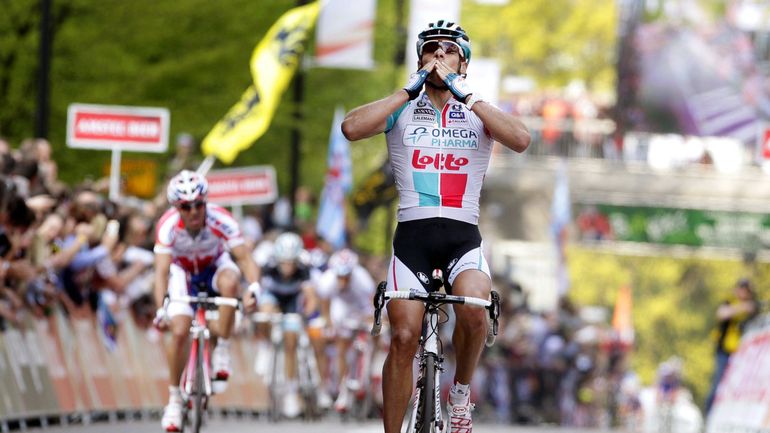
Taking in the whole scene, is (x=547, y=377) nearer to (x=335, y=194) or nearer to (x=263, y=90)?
(x=335, y=194)

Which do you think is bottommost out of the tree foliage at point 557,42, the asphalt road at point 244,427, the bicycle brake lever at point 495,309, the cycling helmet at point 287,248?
the asphalt road at point 244,427

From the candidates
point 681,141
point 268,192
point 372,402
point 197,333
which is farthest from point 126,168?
point 681,141

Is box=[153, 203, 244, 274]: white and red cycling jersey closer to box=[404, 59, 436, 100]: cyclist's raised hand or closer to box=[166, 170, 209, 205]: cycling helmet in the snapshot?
box=[166, 170, 209, 205]: cycling helmet

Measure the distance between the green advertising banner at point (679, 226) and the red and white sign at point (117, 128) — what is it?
44.2 metres

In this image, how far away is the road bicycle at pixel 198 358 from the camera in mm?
15773

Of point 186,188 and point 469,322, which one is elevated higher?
point 186,188

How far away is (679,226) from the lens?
223 ft

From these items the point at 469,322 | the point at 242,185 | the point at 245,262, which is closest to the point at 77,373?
the point at 245,262

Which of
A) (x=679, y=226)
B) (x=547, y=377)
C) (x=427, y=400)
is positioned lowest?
(x=427, y=400)

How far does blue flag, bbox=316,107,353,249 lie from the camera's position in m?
Answer: 34.5

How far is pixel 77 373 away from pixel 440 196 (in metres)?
8.08

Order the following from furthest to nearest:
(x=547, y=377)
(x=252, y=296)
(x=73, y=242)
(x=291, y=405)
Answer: (x=547, y=377), (x=291, y=405), (x=73, y=242), (x=252, y=296)

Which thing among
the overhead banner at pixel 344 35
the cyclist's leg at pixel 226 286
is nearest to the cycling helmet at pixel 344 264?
the overhead banner at pixel 344 35

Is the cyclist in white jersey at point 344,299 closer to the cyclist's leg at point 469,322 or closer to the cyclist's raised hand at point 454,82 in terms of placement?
the cyclist's leg at point 469,322
